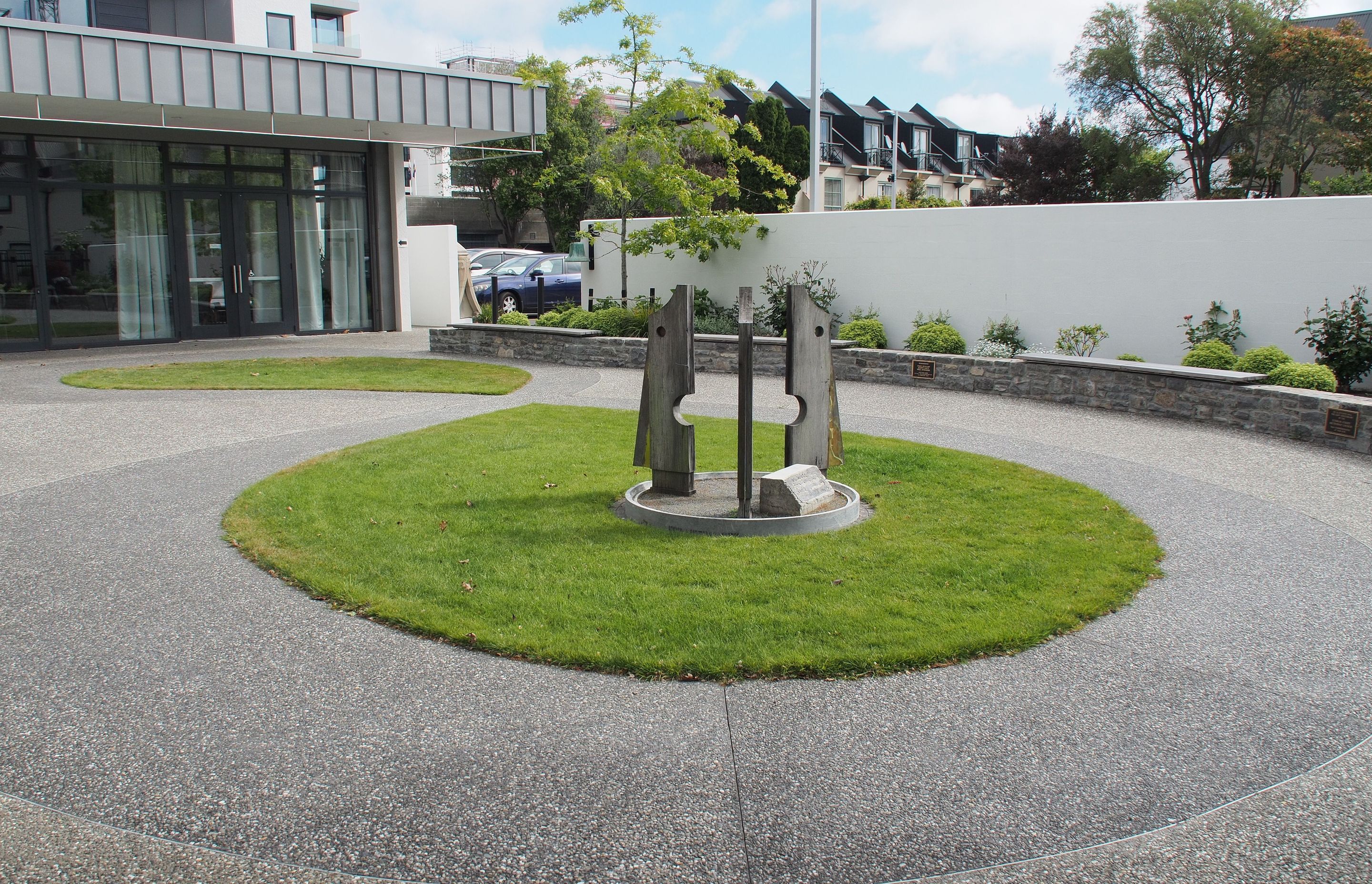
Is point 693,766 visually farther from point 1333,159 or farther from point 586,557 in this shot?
point 1333,159

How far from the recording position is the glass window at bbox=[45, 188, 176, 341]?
58.5 feet

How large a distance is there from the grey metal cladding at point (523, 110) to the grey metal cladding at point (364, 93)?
2.62 m

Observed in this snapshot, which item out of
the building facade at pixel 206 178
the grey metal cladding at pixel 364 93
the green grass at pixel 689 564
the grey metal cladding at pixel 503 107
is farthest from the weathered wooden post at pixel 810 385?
the grey metal cladding at pixel 503 107

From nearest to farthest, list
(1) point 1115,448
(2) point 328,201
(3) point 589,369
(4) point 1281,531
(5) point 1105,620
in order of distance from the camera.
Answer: (5) point 1105,620 < (4) point 1281,531 < (1) point 1115,448 < (3) point 589,369 < (2) point 328,201

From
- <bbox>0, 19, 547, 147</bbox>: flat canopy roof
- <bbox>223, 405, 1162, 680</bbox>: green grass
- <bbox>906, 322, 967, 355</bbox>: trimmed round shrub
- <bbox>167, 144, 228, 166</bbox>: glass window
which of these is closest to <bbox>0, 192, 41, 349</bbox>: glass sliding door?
<bbox>0, 19, 547, 147</bbox>: flat canopy roof

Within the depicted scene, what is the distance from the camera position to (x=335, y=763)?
3889 mm

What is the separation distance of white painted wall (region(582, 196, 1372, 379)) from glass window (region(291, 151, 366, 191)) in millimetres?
7905

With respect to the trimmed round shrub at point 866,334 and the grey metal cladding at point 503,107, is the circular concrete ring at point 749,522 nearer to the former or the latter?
the trimmed round shrub at point 866,334

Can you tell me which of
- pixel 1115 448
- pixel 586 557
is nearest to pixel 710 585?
pixel 586 557

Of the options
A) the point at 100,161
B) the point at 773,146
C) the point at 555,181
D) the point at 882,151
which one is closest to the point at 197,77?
the point at 100,161

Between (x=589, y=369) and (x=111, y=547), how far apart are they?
1006 cm

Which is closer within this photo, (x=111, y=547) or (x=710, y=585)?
(x=710, y=585)

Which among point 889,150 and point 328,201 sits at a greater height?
Result: point 889,150

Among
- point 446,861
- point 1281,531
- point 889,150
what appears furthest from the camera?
point 889,150
